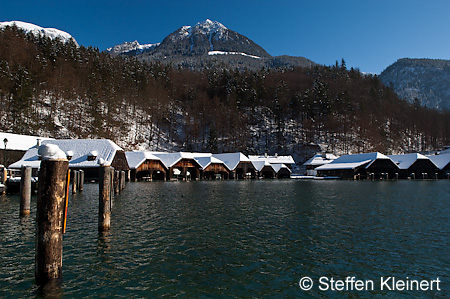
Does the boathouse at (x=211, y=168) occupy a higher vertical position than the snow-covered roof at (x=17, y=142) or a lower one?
lower

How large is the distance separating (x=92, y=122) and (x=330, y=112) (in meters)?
85.3

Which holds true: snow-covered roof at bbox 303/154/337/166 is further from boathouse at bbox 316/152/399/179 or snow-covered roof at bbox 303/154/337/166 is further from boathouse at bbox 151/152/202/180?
boathouse at bbox 151/152/202/180

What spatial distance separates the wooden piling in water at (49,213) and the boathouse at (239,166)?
2822 inches

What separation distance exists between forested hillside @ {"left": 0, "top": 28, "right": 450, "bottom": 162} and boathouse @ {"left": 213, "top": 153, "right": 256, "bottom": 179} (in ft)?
65.0

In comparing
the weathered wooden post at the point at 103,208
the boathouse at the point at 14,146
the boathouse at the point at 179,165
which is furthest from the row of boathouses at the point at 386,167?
the weathered wooden post at the point at 103,208

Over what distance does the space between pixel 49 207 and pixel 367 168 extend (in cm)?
8231

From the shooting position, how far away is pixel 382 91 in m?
137

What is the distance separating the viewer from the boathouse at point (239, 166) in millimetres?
80188

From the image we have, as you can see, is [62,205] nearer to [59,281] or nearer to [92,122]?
[59,281]

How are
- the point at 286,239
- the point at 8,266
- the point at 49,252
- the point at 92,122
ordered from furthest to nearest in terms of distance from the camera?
the point at 92,122, the point at 286,239, the point at 8,266, the point at 49,252

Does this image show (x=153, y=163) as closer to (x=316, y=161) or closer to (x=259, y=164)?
(x=259, y=164)

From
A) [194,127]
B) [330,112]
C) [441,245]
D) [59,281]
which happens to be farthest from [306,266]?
[330,112]

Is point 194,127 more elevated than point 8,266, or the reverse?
point 194,127

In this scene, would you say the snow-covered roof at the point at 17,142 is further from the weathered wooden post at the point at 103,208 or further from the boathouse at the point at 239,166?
the weathered wooden post at the point at 103,208
